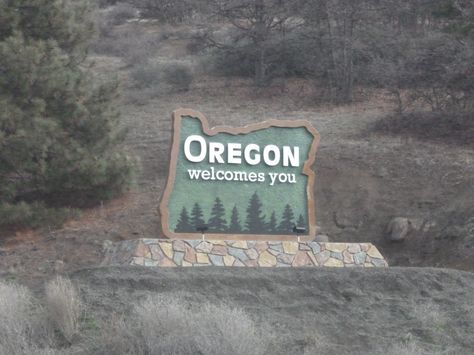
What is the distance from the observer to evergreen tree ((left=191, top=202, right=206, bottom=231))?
13.7 meters

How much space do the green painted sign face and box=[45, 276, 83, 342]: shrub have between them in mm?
3703

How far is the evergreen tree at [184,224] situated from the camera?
1355 centimetres

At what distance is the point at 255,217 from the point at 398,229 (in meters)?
4.29

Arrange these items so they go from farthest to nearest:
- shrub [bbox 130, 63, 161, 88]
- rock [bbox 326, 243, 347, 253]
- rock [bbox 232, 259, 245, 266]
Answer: shrub [bbox 130, 63, 161, 88] → rock [bbox 326, 243, 347, 253] → rock [bbox 232, 259, 245, 266]

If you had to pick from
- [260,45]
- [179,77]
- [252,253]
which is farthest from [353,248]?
[179,77]

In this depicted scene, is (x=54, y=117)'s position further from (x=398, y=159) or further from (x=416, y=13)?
(x=416, y=13)

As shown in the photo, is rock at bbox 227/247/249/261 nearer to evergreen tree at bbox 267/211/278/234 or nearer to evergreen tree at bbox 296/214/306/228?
evergreen tree at bbox 267/211/278/234

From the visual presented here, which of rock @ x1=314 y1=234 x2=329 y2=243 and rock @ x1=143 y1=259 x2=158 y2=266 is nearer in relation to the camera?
rock @ x1=143 y1=259 x2=158 y2=266

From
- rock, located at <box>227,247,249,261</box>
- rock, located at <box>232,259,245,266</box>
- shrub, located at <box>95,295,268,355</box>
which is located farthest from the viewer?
rock, located at <box>227,247,249,261</box>

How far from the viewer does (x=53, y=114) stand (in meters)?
17.1

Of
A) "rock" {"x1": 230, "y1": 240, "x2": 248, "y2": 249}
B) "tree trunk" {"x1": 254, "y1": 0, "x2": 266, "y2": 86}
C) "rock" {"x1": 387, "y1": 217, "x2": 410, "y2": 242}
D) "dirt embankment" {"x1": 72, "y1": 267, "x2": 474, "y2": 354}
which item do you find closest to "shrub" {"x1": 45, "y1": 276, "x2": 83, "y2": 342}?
"dirt embankment" {"x1": 72, "y1": 267, "x2": 474, "y2": 354}

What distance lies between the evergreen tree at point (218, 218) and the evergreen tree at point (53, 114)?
372 centimetres

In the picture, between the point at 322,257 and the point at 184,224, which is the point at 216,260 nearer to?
the point at 184,224

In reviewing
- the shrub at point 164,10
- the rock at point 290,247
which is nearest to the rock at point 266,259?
the rock at point 290,247
